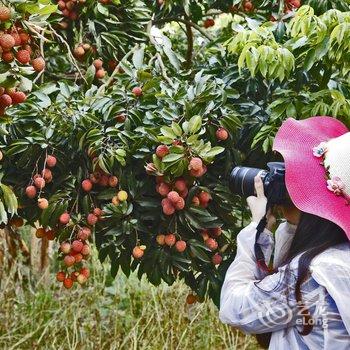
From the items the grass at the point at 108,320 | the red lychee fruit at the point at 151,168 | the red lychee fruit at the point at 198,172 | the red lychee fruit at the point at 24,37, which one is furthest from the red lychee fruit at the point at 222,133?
the grass at the point at 108,320

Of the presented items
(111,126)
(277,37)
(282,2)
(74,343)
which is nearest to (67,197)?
(111,126)

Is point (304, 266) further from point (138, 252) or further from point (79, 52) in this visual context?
point (79, 52)

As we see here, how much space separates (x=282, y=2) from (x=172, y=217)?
3.64 feet

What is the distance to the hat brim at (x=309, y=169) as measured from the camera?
159 cm

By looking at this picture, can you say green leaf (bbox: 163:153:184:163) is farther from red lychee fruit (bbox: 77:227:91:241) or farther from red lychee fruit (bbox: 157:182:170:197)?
red lychee fruit (bbox: 77:227:91:241)

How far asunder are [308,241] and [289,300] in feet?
0.44

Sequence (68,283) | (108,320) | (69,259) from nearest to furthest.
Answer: (69,259) → (68,283) → (108,320)

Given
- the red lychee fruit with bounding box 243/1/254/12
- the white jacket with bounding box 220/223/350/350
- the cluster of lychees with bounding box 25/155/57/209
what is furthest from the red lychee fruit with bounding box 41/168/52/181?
the red lychee fruit with bounding box 243/1/254/12

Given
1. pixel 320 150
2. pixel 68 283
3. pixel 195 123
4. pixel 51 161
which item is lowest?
pixel 68 283

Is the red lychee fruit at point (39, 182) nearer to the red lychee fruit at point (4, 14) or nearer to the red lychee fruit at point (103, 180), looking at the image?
the red lychee fruit at point (103, 180)

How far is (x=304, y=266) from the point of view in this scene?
155cm

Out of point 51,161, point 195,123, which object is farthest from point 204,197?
point 51,161

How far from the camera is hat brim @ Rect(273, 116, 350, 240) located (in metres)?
1.59

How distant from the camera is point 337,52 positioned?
215 cm
